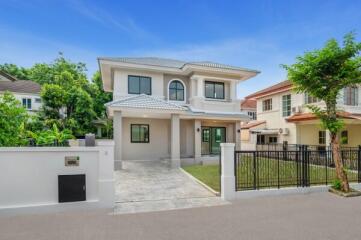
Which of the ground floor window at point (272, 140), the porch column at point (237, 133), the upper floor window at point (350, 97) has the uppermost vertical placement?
the upper floor window at point (350, 97)

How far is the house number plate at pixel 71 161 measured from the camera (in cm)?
634

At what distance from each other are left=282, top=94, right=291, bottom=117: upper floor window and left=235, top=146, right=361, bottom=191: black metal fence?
11292 millimetres

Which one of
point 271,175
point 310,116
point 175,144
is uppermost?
point 310,116

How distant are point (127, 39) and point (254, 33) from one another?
1006 cm

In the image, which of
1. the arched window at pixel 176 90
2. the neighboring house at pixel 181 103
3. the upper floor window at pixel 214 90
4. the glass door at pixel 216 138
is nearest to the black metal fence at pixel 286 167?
the neighboring house at pixel 181 103

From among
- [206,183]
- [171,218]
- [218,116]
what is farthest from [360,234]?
[218,116]

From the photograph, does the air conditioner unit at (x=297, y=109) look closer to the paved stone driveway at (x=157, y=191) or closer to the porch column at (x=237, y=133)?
the porch column at (x=237, y=133)

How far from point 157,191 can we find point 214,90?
1071 cm

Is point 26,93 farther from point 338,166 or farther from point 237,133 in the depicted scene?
point 338,166

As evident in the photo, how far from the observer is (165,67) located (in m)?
15.7

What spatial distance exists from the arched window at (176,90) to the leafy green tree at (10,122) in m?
10.1

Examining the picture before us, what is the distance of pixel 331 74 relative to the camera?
8.23m

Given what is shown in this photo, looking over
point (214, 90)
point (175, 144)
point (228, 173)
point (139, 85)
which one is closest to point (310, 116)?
point (214, 90)

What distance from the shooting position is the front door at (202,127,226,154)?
56.9 feet
